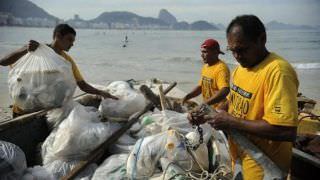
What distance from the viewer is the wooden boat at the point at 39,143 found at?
285 cm

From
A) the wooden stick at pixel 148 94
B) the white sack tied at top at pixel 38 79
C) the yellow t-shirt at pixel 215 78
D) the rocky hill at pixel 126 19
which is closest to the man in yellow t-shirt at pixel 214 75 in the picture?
the yellow t-shirt at pixel 215 78

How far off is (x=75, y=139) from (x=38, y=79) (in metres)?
0.94

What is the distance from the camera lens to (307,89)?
573 inches

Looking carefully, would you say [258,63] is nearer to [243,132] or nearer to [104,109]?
[243,132]

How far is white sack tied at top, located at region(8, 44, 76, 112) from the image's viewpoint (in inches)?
141

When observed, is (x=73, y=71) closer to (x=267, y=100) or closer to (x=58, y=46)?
(x=58, y=46)

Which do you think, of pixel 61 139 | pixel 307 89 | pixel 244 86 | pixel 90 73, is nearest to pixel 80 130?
pixel 61 139

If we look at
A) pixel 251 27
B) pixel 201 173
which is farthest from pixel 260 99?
pixel 201 173

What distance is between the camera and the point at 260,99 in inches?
71.2

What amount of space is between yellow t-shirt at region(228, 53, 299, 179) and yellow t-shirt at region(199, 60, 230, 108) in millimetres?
1979

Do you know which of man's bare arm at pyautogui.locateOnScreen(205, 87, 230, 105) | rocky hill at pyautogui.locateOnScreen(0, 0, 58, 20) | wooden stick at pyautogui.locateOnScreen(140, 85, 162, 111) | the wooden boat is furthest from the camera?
rocky hill at pyautogui.locateOnScreen(0, 0, 58, 20)

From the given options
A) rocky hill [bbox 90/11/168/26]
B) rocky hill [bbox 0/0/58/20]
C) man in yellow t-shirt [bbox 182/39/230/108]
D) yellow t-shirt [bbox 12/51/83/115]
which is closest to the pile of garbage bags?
yellow t-shirt [bbox 12/51/83/115]

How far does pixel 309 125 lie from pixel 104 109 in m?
2.88

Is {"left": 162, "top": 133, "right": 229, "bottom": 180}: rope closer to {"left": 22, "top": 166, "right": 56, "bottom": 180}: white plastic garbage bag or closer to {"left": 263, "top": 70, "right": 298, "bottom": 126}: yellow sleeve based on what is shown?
{"left": 263, "top": 70, "right": 298, "bottom": 126}: yellow sleeve
